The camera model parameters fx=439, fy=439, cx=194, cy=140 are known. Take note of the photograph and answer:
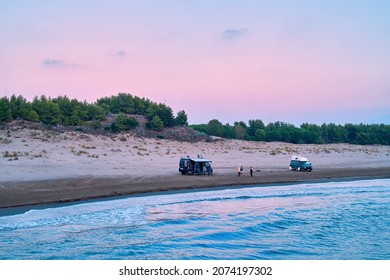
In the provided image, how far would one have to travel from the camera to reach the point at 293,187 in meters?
33.5

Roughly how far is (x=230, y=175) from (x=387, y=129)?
75845 mm

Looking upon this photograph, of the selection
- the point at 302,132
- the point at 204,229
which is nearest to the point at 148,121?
the point at 302,132

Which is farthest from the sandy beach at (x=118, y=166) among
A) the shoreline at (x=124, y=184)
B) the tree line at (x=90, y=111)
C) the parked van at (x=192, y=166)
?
the tree line at (x=90, y=111)

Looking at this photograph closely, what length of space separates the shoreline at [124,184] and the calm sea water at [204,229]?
168 cm

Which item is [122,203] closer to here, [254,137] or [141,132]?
[141,132]

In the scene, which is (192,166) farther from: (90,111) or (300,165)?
(90,111)

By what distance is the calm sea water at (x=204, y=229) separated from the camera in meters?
15.3

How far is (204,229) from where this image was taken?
19.0 metres

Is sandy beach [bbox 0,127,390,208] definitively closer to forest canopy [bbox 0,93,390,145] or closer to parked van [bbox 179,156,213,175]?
parked van [bbox 179,156,213,175]

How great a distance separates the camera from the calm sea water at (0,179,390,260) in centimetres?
1528

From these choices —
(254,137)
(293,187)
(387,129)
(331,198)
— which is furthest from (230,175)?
(387,129)

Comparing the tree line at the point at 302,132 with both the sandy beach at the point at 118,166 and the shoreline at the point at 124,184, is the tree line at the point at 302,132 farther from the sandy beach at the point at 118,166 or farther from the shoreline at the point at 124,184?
the shoreline at the point at 124,184

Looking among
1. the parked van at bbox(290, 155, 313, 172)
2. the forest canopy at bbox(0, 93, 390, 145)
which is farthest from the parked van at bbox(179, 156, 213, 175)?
the forest canopy at bbox(0, 93, 390, 145)
